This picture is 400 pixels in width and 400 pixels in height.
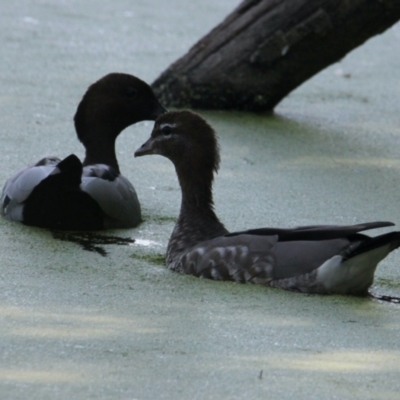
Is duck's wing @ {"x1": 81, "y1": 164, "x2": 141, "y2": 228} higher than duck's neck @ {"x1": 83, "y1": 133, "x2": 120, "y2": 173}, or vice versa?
duck's neck @ {"x1": 83, "y1": 133, "x2": 120, "y2": 173}

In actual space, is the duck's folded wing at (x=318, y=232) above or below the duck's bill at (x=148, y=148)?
below

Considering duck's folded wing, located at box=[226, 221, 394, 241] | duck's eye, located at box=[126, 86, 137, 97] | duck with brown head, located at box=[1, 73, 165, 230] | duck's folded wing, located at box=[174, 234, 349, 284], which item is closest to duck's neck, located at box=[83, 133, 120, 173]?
duck with brown head, located at box=[1, 73, 165, 230]

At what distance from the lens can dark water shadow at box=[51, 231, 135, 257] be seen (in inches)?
126

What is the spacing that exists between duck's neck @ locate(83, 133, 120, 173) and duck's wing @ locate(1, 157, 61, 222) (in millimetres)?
310

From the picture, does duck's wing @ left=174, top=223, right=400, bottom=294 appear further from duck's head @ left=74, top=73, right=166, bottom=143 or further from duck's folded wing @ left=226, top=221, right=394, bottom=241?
duck's head @ left=74, top=73, right=166, bottom=143

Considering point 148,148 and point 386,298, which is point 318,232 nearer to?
point 386,298

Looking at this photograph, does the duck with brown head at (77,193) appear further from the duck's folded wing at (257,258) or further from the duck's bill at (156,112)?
the duck's folded wing at (257,258)

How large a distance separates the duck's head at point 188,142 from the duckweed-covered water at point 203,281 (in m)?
0.31

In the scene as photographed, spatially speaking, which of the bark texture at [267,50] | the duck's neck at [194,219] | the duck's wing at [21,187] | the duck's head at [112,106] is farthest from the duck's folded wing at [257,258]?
the bark texture at [267,50]

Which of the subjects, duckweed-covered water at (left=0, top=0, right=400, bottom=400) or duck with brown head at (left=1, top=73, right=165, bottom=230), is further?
duck with brown head at (left=1, top=73, right=165, bottom=230)

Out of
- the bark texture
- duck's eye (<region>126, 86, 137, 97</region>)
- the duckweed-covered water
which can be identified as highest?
the bark texture

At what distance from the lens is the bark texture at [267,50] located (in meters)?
4.80

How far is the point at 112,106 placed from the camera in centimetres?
379

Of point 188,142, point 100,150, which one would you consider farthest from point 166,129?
point 100,150
